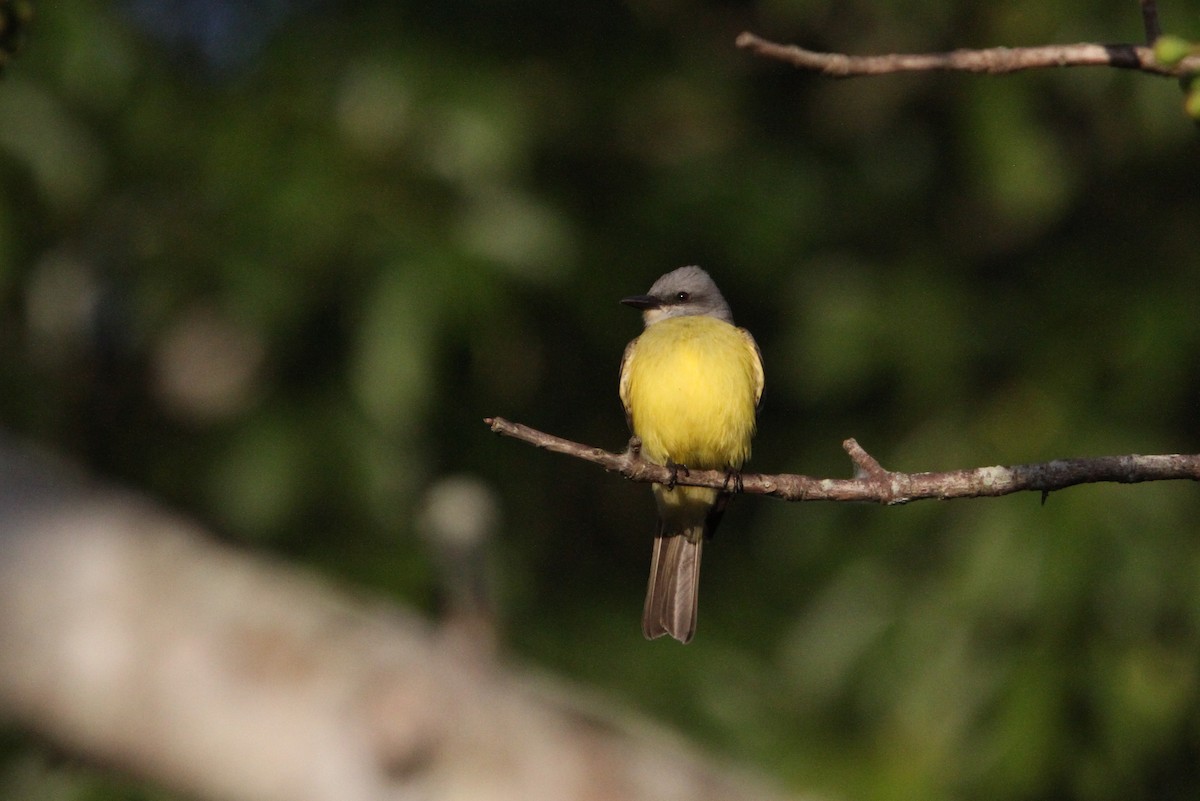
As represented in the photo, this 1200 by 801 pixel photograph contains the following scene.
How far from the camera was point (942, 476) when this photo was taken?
215cm

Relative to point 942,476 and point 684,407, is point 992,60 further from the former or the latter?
point 684,407

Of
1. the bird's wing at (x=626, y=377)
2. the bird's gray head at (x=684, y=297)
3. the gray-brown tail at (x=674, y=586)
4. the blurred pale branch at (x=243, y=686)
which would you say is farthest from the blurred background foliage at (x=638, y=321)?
the bird's wing at (x=626, y=377)

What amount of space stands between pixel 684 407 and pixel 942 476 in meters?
1.38

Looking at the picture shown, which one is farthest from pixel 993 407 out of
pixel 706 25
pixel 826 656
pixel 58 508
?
pixel 58 508

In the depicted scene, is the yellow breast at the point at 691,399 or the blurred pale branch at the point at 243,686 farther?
the blurred pale branch at the point at 243,686

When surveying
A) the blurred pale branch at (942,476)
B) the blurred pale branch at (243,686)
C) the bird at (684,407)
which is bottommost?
the blurred pale branch at (243,686)

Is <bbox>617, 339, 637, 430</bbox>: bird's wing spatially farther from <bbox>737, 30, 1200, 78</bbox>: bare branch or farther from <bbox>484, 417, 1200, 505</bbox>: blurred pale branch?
<bbox>737, 30, 1200, 78</bbox>: bare branch

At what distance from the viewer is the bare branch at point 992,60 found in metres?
1.91

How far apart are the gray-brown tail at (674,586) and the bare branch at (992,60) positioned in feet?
5.10

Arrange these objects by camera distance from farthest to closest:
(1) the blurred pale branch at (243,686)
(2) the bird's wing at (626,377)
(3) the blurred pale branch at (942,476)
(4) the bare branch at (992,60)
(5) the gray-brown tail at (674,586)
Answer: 1. (1) the blurred pale branch at (243,686)
2. (2) the bird's wing at (626,377)
3. (5) the gray-brown tail at (674,586)
4. (3) the blurred pale branch at (942,476)
5. (4) the bare branch at (992,60)

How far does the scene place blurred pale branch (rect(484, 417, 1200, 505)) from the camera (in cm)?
204

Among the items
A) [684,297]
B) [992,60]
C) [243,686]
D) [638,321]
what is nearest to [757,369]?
[684,297]

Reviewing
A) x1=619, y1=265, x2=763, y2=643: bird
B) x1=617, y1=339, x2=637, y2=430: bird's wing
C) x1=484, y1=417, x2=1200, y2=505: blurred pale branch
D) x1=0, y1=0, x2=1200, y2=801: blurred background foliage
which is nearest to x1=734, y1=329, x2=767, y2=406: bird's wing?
x1=619, y1=265, x2=763, y2=643: bird

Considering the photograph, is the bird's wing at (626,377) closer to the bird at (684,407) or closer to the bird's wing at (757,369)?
the bird at (684,407)
